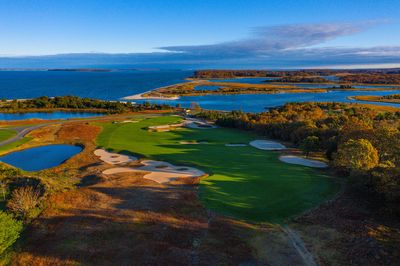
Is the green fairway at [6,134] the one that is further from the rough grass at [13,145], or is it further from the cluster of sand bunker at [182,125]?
the cluster of sand bunker at [182,125]

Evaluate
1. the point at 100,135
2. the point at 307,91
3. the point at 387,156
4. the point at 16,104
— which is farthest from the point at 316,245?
the point at 307,91

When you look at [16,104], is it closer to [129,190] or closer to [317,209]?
[129,190]

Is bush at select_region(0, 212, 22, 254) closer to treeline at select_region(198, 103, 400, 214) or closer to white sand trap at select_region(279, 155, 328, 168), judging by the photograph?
treeline at select_region(198, 103, 400, 214)

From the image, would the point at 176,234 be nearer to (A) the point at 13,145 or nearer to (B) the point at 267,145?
(B) the point at 267,145

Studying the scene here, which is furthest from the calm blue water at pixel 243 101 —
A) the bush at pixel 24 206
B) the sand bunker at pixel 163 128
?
the bush at pixel 24 206

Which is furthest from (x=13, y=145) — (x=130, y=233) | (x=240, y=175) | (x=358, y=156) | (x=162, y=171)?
(x=358, y=156)
